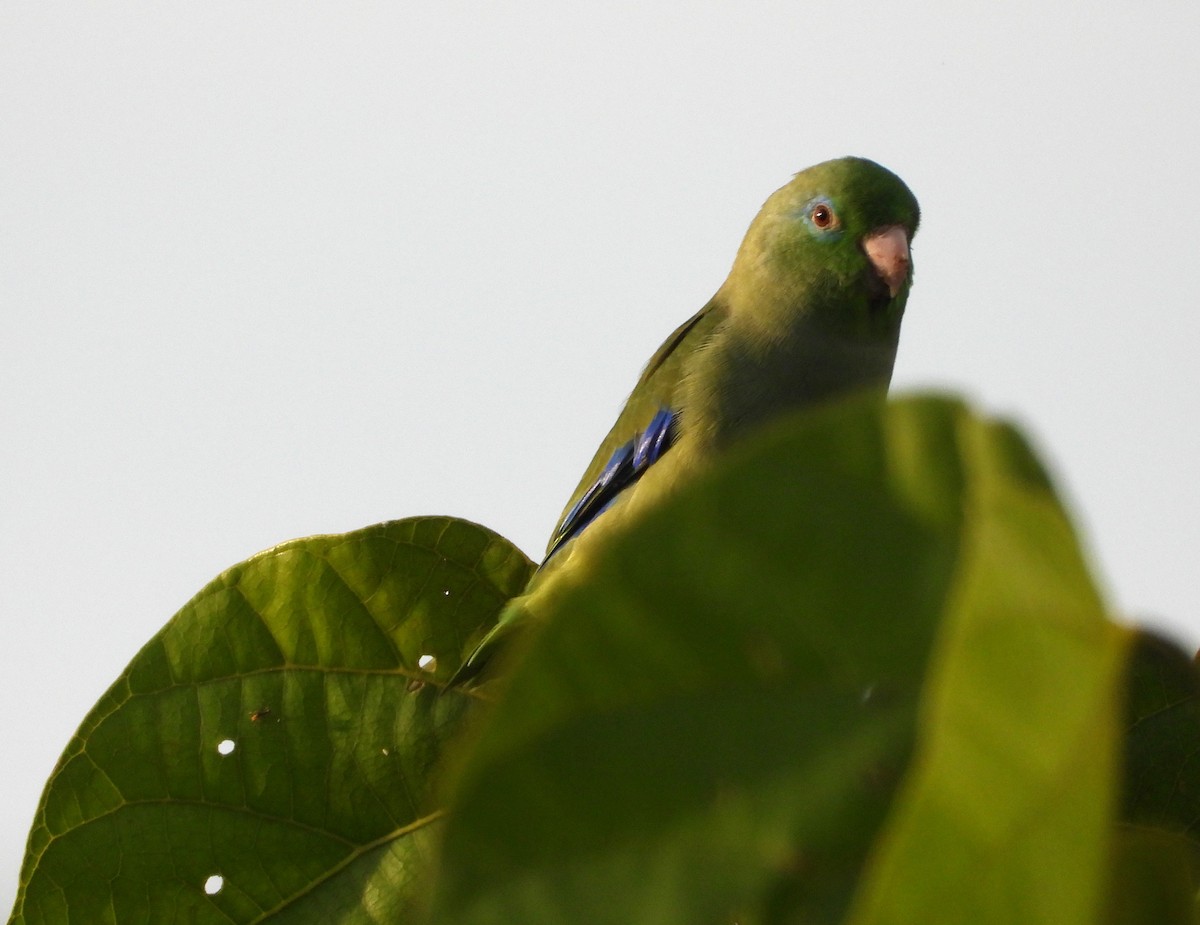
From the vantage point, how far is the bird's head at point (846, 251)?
3.94m

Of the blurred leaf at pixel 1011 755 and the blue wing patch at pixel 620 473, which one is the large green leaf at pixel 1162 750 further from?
the blue wing patch at pixel 620 473

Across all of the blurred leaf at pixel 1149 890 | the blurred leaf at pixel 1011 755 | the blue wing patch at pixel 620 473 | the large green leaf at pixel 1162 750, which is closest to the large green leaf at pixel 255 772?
the large green leaf at pixel 1162 750

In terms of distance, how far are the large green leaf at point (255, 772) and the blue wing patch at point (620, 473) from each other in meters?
1.83

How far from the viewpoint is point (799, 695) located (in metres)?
0.73

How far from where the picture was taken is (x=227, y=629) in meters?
2.13

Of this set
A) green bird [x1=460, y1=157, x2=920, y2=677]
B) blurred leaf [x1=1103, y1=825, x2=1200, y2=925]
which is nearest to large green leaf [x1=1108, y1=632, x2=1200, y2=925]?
blurred leaf [x1=1103, y1=825, x2=1200, y2=925]

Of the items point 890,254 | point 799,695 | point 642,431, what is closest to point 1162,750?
point 799,695

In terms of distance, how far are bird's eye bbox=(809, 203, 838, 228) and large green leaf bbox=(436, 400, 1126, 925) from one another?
11.2 ft

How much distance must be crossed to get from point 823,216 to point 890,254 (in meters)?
0.27

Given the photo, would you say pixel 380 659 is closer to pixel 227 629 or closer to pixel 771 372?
pixel 227 629

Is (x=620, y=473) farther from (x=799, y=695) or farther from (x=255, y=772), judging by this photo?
(x=799, y=695)

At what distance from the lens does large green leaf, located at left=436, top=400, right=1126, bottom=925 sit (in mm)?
581

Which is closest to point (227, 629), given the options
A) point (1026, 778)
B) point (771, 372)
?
point (1026, 778)

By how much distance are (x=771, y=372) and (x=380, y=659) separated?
2.02m
